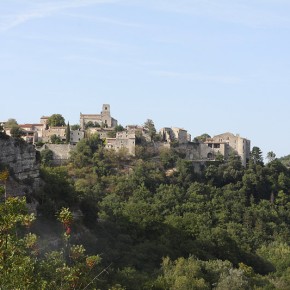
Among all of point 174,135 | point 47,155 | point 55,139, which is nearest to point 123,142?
point 55,139

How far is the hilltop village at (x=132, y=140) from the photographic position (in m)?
79.4

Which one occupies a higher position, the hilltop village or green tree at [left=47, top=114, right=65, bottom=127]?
green tree at [left=47, top=114, right=65, bottom=127]

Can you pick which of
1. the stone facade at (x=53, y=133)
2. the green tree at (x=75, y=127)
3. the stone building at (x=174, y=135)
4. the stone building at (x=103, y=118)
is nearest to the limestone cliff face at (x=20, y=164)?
the stone facade at (x=53, y=133)

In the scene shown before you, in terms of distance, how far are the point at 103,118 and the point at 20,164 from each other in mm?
51887

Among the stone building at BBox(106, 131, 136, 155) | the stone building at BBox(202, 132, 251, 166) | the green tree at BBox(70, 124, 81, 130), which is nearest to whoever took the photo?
the stone building at BBox(106, 131, 136, 155)

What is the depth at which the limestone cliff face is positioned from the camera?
1561 inches

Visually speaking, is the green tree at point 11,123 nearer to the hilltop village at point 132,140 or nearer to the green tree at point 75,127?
the hilltop village at point 132,140

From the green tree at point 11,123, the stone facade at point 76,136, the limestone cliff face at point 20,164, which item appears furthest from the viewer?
the stone facade at point 76,136

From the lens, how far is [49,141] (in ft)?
268

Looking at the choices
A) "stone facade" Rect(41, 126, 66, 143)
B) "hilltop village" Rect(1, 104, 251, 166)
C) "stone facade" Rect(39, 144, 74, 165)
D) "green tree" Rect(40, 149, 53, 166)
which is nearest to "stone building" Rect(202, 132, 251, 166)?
"hilltop village" Rect(1, 104, 251, 166)

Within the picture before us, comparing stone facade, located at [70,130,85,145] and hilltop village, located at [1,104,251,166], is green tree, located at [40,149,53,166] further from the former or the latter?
stone facade, located at [70,130,85,145]

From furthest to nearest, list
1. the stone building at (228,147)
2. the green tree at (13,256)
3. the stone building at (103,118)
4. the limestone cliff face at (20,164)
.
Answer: the stone building at (103,118) < the stone building at (228,147) < the limestone cliff face at (20,164) < the green tree at (13,256)

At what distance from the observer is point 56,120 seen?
8644cm

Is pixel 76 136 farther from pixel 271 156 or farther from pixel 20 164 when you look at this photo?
pixel 20 164
